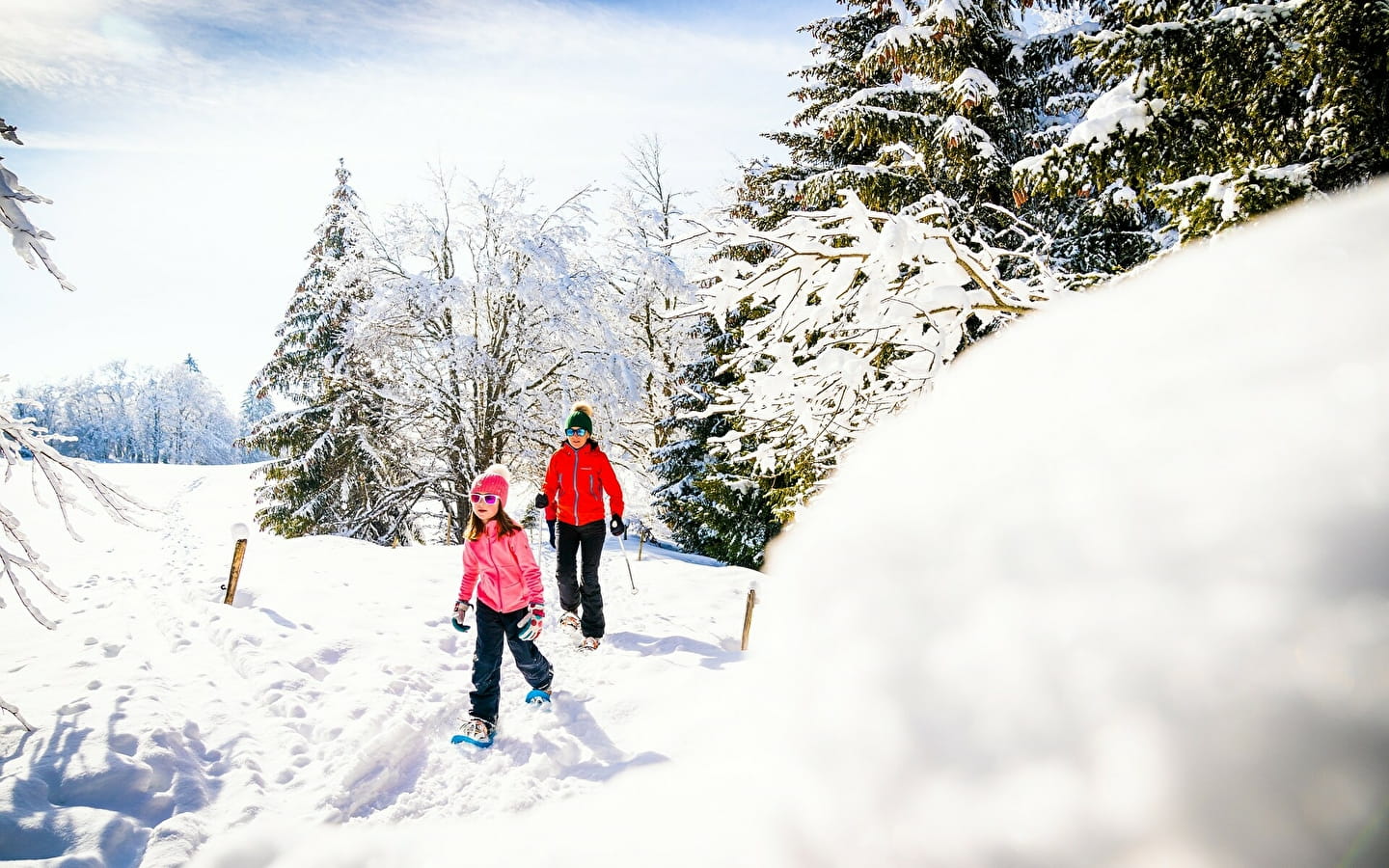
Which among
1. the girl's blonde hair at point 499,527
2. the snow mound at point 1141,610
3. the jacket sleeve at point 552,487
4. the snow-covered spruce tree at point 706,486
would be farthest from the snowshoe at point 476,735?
the snow-covered spruce tree at point 706,486

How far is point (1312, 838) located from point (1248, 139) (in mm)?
5644

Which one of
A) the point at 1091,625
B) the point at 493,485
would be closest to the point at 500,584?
the point at 493,485

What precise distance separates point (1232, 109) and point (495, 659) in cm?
633

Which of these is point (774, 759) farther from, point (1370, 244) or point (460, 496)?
point (460, 496)

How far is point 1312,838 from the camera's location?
38cm

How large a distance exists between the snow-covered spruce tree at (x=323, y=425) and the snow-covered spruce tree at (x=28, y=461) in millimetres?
12750

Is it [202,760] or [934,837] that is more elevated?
[934,837]

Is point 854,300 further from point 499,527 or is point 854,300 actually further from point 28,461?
point 28,461

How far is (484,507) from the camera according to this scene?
4.32 meters

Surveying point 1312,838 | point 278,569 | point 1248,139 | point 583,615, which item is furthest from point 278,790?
point 1248,139

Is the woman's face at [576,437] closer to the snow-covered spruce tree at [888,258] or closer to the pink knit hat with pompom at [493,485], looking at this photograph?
the pink knit hat with pompom at [493,485]

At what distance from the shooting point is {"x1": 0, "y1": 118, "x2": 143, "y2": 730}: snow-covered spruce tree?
305 centimetres

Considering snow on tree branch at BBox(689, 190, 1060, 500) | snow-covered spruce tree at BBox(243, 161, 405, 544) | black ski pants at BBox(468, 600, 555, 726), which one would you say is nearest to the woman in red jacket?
black ski pants at BBox(468, 600, 555, 726)

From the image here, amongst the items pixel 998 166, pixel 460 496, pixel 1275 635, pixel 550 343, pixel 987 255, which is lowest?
pixel 460 496
